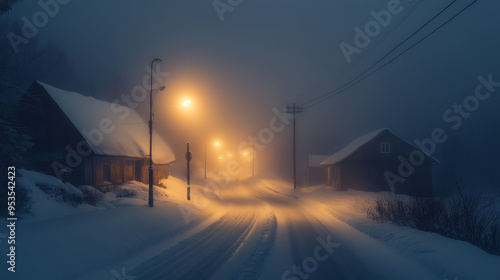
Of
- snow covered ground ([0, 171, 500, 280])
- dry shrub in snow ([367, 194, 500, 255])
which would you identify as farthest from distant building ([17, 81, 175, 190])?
dry shrub in snow ([367, 194, 500, 255])

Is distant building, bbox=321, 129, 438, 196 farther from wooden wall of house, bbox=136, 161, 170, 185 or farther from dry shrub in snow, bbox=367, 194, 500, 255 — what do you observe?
dry shrub in snow, bbox=367, 194, 500, 255

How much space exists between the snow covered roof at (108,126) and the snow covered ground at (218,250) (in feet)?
35.0

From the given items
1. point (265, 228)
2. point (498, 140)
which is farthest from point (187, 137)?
point (498, 140)

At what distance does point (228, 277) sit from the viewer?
7.86 m

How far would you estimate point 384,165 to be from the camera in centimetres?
4034

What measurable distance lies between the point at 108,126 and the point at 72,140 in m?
4.59

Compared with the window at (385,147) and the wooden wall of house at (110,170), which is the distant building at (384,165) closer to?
the window at (385,147)

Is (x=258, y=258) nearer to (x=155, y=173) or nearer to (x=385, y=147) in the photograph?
(x=155, y=173)

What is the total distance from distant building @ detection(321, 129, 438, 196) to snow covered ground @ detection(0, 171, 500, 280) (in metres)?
25.4

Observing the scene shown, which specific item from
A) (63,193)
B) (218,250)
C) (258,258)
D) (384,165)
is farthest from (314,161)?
(258,258)

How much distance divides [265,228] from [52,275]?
9177mm

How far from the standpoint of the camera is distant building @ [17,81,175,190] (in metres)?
24.6

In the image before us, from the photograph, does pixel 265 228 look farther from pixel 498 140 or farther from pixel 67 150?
pixel 498 140

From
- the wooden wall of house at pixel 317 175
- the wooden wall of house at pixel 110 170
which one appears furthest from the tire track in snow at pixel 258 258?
the wooden wall of house at pixel 317 175
